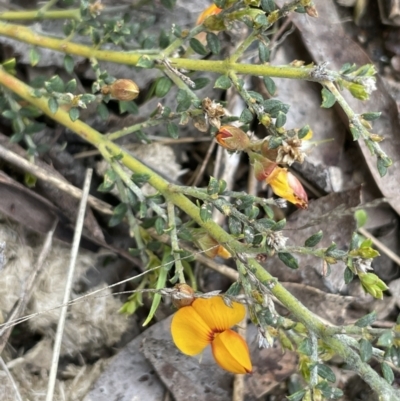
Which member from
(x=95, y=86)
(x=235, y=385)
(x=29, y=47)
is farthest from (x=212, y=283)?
(x=29, y=47)

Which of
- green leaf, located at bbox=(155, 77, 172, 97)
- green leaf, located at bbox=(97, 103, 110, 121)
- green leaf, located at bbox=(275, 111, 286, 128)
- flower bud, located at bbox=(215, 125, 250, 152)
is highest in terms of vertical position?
green leaf, located at bbox=(275, 111, 286, 128)

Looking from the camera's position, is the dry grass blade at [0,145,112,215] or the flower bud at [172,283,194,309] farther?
the dry grass blade at [0,145,112,215]

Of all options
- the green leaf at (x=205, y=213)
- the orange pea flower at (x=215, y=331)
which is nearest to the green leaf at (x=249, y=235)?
the green leaf at (x=205, y=213)

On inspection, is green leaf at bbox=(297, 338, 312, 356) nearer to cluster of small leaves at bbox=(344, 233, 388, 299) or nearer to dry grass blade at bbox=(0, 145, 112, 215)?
cluster of small leaves at bbox=(344, 233, 388, 299)

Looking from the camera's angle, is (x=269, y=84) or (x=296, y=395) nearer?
(x=296, y=395)

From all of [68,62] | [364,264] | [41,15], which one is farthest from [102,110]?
[364,264]

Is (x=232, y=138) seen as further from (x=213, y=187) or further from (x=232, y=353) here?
(x=232, y=353)

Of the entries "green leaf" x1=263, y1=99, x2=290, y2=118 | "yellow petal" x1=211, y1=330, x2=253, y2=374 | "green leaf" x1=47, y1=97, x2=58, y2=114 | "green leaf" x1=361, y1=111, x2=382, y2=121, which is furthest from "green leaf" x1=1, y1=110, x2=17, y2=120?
"green leaf" x1=361, y1=111, x2=382, y2=121
